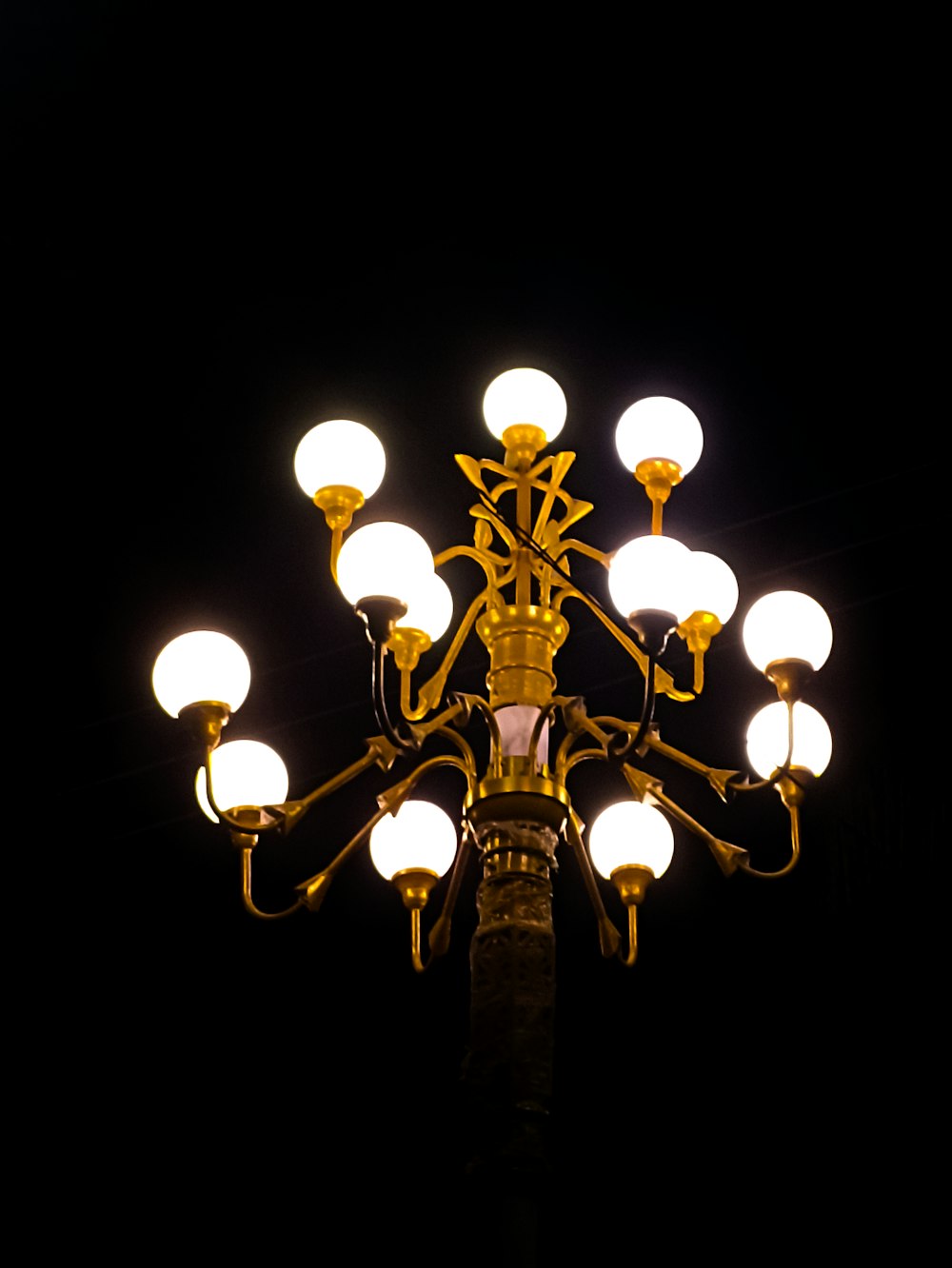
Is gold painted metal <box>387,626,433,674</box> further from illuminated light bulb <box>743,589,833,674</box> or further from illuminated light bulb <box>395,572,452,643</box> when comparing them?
illuminated light bulb <box>743,589,833,674</box>

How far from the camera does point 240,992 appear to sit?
292 inches

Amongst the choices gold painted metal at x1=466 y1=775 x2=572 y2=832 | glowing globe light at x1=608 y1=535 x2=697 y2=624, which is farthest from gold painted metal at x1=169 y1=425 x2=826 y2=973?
glowing globe light at x1=608 y1=535 x2=697 y2=624

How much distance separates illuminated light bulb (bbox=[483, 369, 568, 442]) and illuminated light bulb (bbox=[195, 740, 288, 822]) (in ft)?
3.26

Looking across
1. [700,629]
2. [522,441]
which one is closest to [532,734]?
[700,629]

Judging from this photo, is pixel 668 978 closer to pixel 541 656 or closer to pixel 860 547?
pixel 860 547

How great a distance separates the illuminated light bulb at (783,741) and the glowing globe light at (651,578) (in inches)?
22.3

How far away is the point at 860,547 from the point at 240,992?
2.96 metres

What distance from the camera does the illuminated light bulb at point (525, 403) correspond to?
4.69m

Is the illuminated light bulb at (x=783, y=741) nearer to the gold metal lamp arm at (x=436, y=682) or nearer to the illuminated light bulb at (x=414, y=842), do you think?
the gold metal lamp arm at (x=436, y=682)

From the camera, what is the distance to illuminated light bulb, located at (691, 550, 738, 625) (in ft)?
14.5

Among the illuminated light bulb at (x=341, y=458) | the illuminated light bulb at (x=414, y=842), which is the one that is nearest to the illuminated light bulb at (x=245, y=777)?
the illuminated light bulb at (x=414, y=842)

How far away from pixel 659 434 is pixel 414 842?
1208 millimetres

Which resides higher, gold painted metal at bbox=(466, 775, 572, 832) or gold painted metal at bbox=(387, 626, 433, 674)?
gold painted metal at bbox=(387, 626, 433, 674)

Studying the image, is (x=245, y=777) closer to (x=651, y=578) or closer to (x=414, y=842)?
(x=414, y=842)
